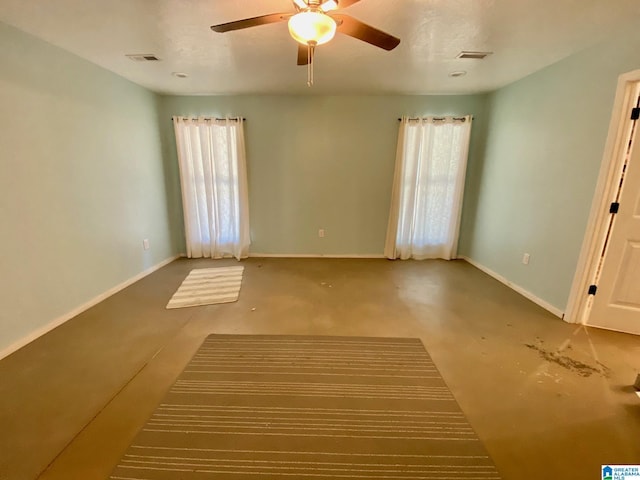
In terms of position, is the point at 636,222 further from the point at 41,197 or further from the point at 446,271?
the point at 41,197

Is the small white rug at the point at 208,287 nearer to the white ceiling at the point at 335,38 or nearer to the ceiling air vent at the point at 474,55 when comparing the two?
the white ceiling at the point at 335,38

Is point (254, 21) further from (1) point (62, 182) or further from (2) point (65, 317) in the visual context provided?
(2) point (65, 317)

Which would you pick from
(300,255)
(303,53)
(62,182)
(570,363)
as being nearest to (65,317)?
(62,182)

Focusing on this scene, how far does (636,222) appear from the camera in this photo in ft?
7.64

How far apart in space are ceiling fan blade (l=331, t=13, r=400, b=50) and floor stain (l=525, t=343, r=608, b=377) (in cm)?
242

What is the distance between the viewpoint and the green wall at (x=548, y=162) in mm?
2395

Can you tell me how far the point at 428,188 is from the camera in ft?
13.9

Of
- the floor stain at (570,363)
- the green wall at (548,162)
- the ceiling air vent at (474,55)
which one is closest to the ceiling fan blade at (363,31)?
the ceiling air vent at (474,55)

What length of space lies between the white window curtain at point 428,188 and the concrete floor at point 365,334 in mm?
941

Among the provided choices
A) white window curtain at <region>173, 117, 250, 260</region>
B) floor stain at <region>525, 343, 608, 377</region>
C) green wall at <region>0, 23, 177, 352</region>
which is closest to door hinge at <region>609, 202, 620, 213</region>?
floor stain at <region>525, 343, 608, 377</region>

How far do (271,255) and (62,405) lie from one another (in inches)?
121

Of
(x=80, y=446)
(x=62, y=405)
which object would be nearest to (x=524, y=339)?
(x=80, y=446)

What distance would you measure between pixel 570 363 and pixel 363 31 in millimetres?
2633

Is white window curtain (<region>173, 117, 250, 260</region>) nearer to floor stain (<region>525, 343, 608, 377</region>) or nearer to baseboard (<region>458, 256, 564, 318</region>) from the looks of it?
baseboard (<region>458, 256, 564, 318</region>)
